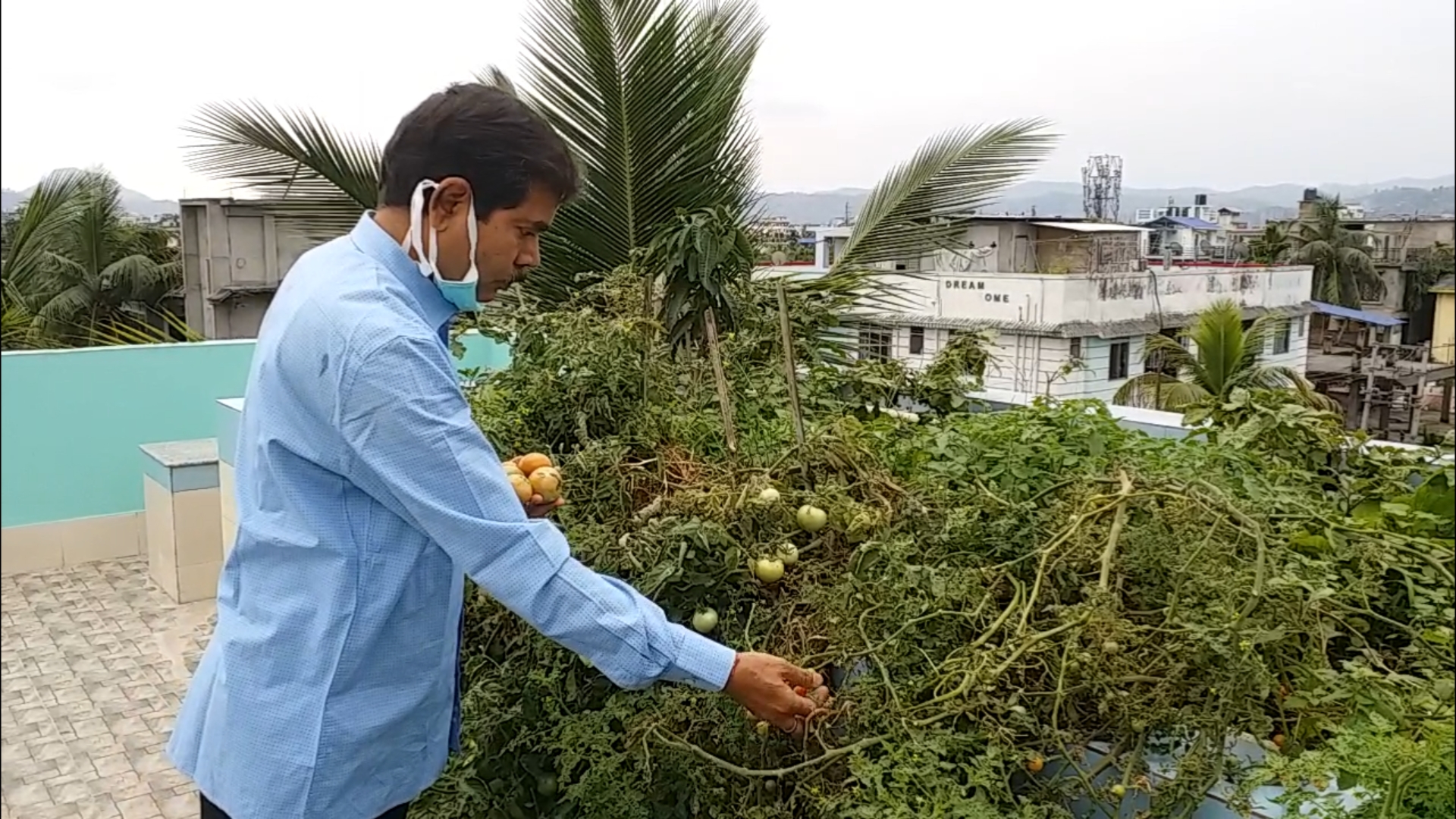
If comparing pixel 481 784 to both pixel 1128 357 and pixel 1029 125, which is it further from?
pixel 1128 357

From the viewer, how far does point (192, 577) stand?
A: 5.73 meters

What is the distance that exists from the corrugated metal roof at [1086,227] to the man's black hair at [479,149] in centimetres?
725

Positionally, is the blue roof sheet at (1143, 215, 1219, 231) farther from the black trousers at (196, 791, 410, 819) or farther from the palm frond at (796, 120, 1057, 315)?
the black trousers at (196, 791, 410, 819)

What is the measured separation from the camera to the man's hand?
1560mm

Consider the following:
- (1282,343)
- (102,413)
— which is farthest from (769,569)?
(1282,343)

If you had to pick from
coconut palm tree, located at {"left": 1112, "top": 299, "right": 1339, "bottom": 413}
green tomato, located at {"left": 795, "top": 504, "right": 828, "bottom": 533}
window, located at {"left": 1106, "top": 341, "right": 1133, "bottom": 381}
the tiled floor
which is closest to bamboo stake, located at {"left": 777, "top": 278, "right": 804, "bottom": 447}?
green tomato, located at {"left": 795, "top": 504, "right": 828, "bottom": 533}

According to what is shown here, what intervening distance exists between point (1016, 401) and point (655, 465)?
145cm

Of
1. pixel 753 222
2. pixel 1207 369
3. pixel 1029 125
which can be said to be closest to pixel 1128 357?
pixel 1207 369

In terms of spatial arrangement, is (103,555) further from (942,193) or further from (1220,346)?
(1220,346)

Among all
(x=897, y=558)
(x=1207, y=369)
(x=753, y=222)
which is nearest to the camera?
(x=897, y=558)

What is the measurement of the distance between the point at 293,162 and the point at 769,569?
12.2ft

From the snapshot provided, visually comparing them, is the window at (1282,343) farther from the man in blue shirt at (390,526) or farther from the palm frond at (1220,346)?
the man in blue shirt at (390,526)

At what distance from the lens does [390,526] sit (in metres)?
1.50

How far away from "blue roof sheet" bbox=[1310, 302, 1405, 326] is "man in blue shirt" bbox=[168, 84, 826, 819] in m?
5.32
